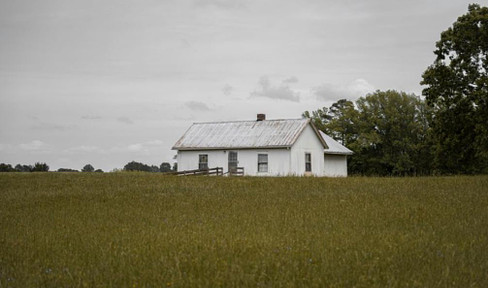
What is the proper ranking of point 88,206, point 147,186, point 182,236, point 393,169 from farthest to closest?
point 393,169
point 147,186
point 88,206
point 182,236

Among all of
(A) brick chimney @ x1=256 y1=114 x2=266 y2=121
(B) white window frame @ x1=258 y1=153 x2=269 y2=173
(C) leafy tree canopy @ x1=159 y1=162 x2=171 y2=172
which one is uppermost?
(A) brick chimney @ x1=256 y1=114 x2=266 y2=121

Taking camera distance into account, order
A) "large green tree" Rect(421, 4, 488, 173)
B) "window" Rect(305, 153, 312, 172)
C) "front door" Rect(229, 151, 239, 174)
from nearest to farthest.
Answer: "large green tree" Rect(421, 4, 488, 173) → "front door" Rect(229, 151, 239, 174) → "window" Rect(305, 153, 312, 172)

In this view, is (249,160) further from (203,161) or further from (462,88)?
(462,88)

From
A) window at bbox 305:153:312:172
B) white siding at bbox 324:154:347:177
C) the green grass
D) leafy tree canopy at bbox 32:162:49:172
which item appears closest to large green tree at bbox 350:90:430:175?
white siding at bbox 324:154:347:177

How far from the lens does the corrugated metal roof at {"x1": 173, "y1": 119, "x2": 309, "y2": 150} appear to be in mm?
39247

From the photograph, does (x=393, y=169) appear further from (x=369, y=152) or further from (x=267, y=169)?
(x=267, y=169)

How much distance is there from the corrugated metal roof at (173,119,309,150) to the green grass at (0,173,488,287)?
19530 mm

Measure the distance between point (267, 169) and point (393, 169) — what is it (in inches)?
1004

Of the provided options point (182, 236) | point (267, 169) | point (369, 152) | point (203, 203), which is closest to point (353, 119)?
point (369, 152)

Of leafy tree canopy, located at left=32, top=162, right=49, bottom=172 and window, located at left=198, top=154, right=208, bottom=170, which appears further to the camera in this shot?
leafy tree canopy, located at left=32, top=162, right=49, bottom=172

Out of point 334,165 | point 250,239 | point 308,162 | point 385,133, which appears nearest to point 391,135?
point 385,133

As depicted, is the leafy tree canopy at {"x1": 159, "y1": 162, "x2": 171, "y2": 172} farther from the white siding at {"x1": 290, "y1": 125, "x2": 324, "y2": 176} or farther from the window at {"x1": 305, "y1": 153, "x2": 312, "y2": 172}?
the window at {"x1": 305, "y1": 153, "x2": 312, "y2": 172}

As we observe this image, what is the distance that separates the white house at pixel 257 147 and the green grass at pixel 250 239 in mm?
19180

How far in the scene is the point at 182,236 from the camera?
35.6 feet
